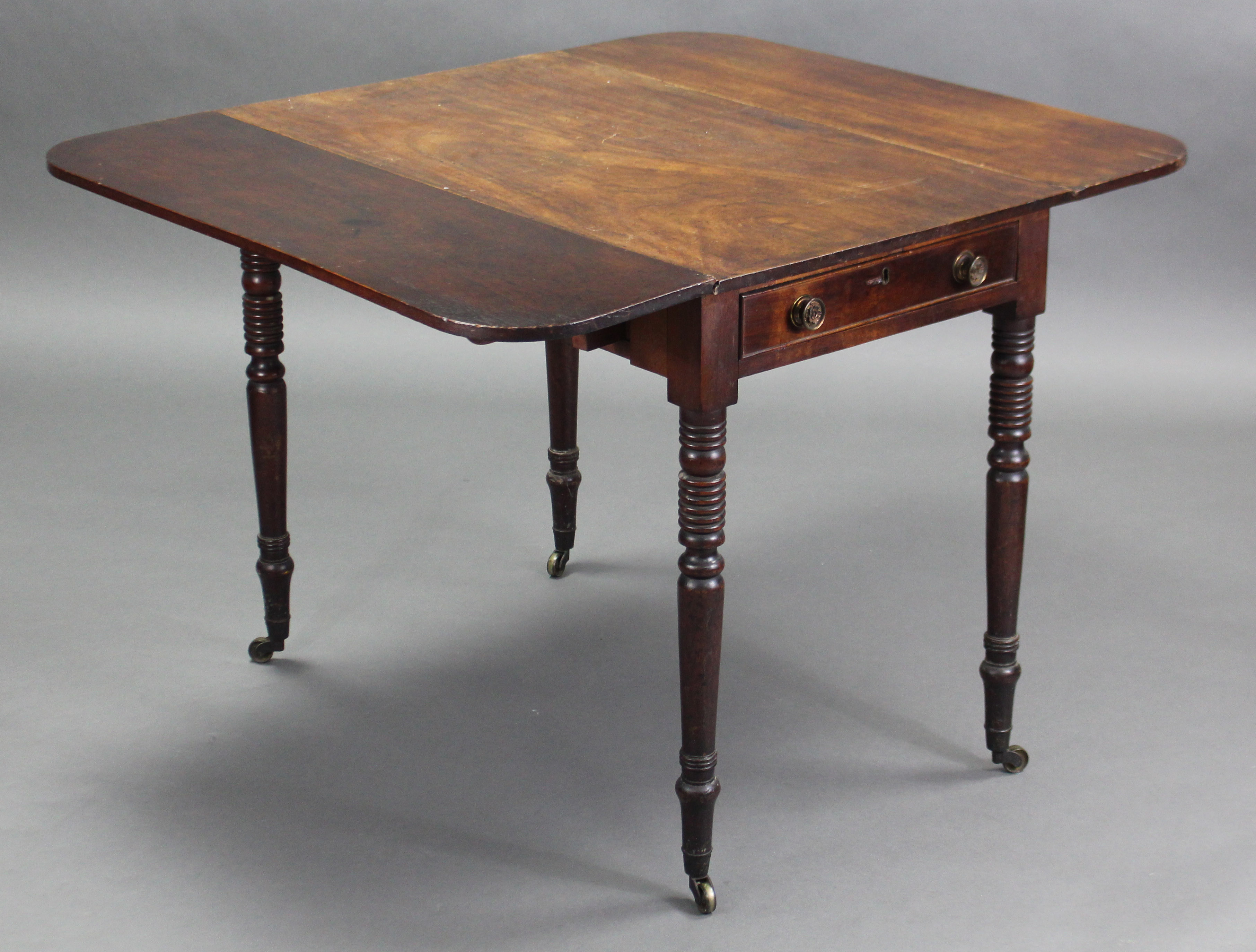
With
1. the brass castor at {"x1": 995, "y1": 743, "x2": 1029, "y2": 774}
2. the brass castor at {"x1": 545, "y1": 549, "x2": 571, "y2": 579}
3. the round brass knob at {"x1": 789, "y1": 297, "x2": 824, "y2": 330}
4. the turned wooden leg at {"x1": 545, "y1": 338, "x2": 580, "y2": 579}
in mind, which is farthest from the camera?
the brass castor at {"x1": 545, "y1": 549, "x2": 571, "y2": 579}

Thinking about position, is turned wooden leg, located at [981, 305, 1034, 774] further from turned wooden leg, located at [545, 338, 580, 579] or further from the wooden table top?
turned wooden leg, located at [545, 338, 580, 579]

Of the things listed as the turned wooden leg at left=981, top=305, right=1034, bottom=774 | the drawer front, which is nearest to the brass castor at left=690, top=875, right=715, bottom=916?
the turned wooden leg at left=981, top=305, right=1034, bottom=774

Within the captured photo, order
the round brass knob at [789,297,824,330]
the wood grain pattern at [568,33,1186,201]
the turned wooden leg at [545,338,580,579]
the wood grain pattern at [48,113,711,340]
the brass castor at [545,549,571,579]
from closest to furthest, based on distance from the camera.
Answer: the wood grain pattern at [48,113,711,340], the round brass knob at [789,297,824,330], the wood grain pattern at [568,33,1186,201], the turned wooden leg at [545,338,580,579], the brass castor at [545,549,571,579]

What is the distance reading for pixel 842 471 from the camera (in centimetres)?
438

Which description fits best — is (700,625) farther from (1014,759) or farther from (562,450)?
(562,450)

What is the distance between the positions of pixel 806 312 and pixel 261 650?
144 cm

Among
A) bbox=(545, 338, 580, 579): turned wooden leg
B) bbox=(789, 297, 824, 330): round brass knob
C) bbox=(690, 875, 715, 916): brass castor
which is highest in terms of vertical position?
bbox=(789, 297, 824, 330): round brass knob

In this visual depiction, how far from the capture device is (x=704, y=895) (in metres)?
2.90

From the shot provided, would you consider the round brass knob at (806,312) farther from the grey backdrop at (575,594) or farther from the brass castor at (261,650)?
the brass castor at (261,650)

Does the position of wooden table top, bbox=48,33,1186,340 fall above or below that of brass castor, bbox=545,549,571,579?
above

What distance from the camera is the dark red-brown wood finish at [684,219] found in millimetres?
2564

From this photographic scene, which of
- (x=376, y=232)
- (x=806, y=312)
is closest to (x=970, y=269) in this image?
(x=806, y=312)

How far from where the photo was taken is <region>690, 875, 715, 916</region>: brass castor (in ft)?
9.50

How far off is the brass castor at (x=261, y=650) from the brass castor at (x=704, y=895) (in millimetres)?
1074
